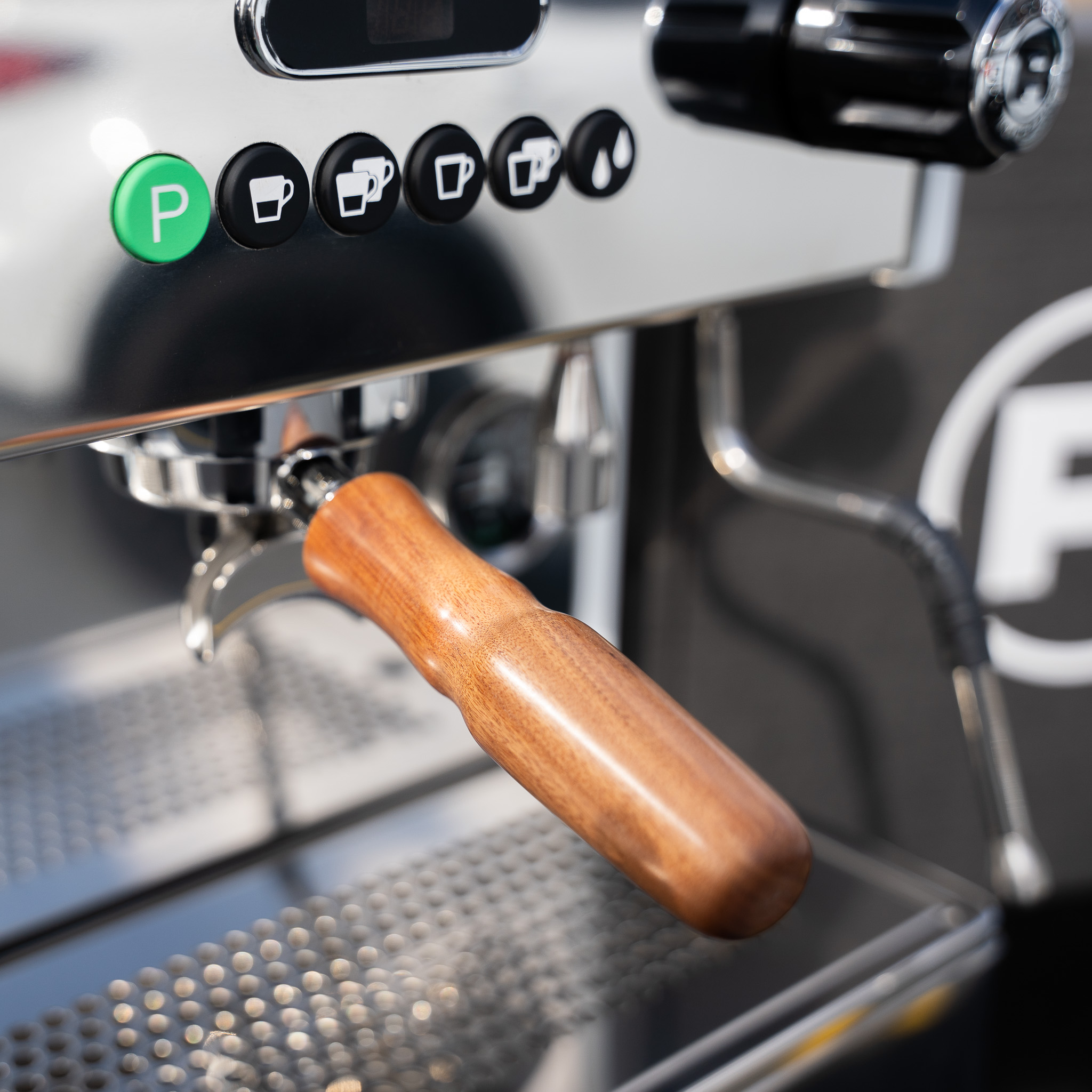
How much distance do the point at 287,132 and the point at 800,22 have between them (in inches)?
5.7

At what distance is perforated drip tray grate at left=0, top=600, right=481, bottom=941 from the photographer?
1.40 ft

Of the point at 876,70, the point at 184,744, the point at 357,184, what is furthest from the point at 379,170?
the point at 184,744

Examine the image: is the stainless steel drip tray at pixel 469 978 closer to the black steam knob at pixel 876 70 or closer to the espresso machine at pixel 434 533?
the espresso machine at pixel 434 533

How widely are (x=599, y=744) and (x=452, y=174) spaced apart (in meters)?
0.15

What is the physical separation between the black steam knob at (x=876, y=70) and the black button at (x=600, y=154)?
0.07 feet

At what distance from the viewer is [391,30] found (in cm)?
27

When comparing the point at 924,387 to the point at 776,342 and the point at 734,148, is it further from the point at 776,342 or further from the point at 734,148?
the point at 734,148

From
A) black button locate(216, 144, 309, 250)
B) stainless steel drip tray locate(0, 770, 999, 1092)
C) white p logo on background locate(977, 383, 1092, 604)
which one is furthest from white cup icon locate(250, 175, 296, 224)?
white p logo on background locate(977, 383, 1092, 604)

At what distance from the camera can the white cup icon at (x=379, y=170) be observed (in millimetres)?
274

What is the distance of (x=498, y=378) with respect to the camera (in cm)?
49

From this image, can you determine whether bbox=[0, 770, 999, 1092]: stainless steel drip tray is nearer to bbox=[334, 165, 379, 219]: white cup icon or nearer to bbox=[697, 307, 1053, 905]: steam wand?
bbox=[697, 307, 1053, 905]: steam wand

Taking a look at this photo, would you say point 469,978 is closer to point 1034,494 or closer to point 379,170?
point 379,170

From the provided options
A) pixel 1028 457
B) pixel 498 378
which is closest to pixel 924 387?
pixel 1028 457

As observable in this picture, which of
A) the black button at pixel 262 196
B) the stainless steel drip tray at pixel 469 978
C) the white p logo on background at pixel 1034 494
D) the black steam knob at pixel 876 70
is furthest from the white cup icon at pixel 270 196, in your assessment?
the white p logo on background at pixel 1034 494
